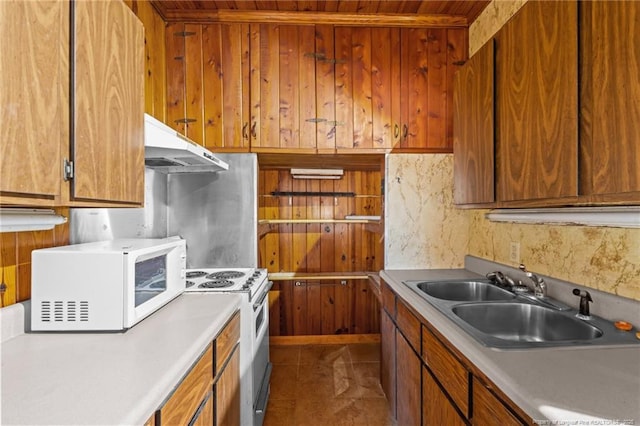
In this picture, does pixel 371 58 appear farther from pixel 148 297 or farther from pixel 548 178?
pixel 148 297

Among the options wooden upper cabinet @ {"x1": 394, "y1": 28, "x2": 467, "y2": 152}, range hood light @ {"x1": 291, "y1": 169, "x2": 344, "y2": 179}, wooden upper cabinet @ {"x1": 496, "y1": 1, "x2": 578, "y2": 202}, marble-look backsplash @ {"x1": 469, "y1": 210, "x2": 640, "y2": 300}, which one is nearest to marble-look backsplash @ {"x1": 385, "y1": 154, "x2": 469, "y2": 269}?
wooden upper cabinet @ {"x1": 394, "y1": 28, "x2": 467, "y2": 152}

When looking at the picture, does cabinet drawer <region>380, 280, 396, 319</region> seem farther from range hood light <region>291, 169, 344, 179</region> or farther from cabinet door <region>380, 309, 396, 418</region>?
range hood light <region>291, 169, 344, 179</region>

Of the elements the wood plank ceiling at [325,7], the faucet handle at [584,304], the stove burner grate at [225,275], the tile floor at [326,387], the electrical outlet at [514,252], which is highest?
the wood plank ceiling at [325,7]

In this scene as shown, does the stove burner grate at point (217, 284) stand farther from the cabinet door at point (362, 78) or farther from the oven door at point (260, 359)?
the cabinet door at point (362, 78)

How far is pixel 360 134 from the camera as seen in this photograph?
2.47 meters

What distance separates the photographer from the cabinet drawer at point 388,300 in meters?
2.05

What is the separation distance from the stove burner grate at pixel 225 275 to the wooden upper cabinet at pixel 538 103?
1701 mm

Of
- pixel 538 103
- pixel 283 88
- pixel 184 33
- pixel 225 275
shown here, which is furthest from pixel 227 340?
pixel 184 33

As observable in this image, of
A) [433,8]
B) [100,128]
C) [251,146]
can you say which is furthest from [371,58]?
[100,128]

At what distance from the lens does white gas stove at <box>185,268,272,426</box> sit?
1.82 m

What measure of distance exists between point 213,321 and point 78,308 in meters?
0.49

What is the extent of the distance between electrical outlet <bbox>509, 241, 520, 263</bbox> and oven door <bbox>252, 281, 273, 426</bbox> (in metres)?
1.62

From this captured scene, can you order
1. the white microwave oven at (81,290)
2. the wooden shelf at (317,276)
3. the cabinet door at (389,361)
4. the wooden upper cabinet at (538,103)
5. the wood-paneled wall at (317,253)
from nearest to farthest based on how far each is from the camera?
the wooden upper cabinet at (538,103) < the white microwave oven at (81,290) < the cabinet door at (389,361) < the wooden shelf at (317,276) < the wood-paneled wall at (317,253)

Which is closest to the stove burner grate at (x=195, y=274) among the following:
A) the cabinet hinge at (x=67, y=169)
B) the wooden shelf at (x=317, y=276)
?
the wooden shelf at (x=317, y=276)
